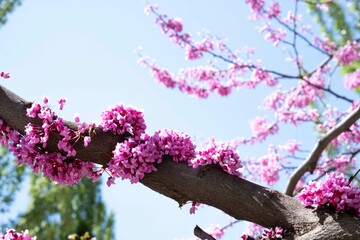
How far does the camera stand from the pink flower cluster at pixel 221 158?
3.16m

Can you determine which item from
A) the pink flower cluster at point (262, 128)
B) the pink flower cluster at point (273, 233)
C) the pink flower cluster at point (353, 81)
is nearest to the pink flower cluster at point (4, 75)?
the pink flower cluster at point (273, 233)

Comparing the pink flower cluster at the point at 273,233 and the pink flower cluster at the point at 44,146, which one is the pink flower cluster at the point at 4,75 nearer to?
the pink flower cluster at the point at 44,146

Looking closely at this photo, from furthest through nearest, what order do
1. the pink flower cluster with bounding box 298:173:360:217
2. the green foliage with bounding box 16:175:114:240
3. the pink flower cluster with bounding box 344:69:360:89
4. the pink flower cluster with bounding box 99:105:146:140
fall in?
the green foliage with bounding box 16:175:114:240 → the pink flower cluster with bounding box 344:69:360:89 → the pink flower cluster with bounding box 99:105:146:140 → the pink flower cluster with bounding box 298:173:360:217

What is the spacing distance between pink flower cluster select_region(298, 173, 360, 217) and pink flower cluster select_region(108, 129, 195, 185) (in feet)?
2.57

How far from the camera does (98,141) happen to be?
323 centimetres

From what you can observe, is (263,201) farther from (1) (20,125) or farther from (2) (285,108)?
(2) (285,108)

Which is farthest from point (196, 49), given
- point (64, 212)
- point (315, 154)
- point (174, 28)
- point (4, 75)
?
point (64, 212)

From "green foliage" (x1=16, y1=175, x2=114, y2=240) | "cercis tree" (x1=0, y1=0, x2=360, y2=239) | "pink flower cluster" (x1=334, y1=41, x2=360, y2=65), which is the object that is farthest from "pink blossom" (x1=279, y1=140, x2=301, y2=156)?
"green foliage" (x1=16, y1=175, x2=114, y2=240)

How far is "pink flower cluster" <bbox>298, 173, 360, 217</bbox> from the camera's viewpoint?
2.94 metres

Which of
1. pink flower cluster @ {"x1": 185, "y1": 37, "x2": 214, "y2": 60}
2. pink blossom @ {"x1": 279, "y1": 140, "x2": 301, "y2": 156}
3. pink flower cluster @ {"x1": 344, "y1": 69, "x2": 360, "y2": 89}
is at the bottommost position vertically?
pink blossom @ {"x1": 279, "y1": 140, "x2": 301, "y2": 156}

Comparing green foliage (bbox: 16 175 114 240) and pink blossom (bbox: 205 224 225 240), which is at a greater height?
green foliage (bbox: 16 175 114 240)

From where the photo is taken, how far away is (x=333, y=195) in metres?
2.99

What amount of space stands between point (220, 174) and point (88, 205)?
27.3 m

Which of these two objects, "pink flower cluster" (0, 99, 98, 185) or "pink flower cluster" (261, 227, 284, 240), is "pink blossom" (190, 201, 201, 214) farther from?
"pink flower cluster" (0, 99, 98, 185)
